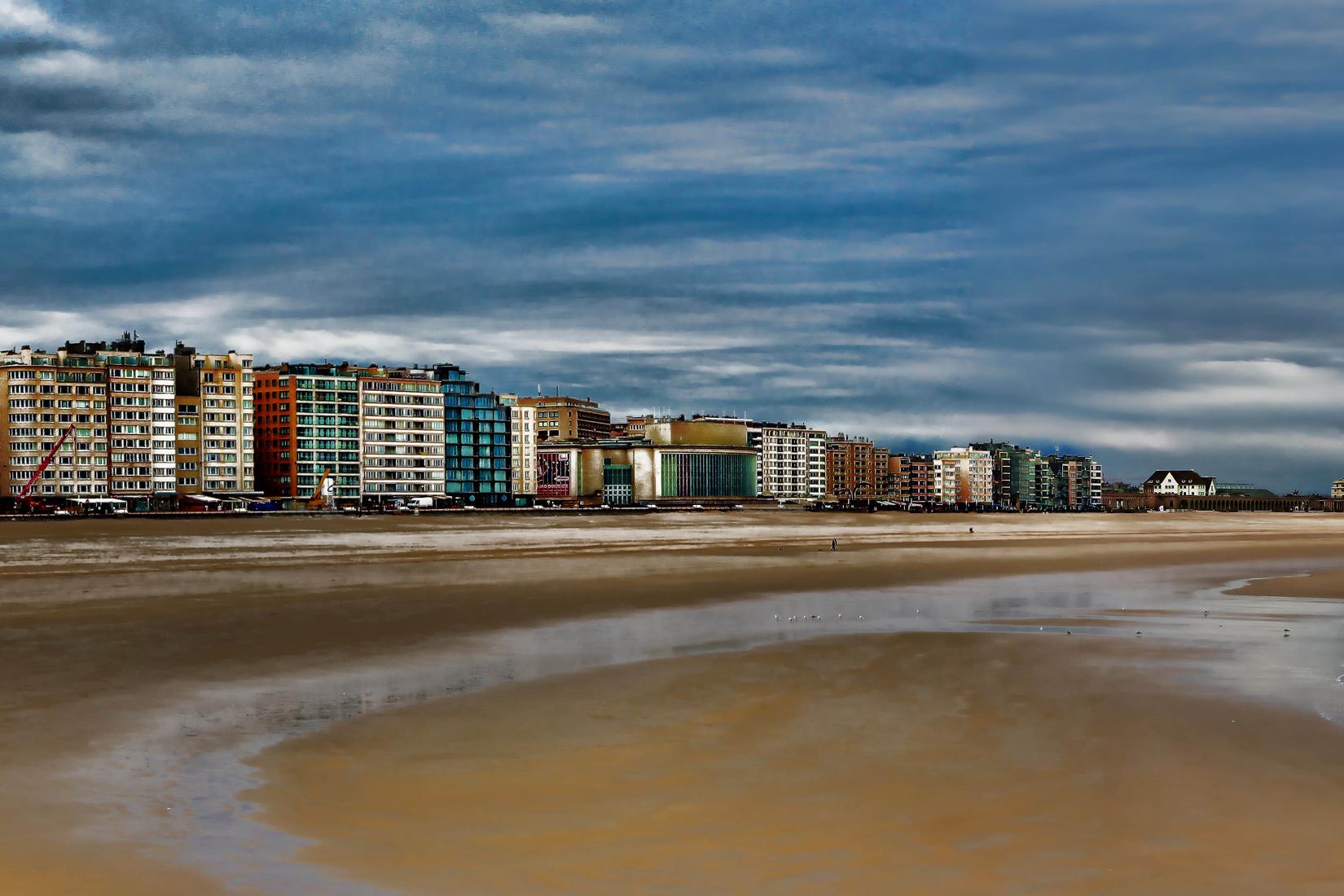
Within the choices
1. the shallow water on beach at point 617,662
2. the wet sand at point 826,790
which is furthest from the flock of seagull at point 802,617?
the wet sand at point 826,790

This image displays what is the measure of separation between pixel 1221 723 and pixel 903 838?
637 centimetres

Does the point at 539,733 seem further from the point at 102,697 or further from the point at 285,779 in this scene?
the point at 102,697

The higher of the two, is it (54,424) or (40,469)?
(54,424)

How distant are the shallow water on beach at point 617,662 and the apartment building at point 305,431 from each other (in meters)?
164

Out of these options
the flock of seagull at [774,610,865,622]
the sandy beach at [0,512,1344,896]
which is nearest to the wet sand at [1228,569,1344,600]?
the sandy beach at [0,512,1344,896]

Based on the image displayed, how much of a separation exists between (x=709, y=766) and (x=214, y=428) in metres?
175

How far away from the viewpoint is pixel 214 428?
176500 millimetres

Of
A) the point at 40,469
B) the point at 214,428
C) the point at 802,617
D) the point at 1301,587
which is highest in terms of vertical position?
the point at 214,428

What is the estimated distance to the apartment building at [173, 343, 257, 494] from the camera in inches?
6845

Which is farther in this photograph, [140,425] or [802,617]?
[140,425]

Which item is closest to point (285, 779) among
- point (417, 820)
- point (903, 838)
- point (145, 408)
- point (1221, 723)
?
point (417, 820)

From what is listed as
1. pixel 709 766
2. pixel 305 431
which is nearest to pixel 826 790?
pixel 709 766

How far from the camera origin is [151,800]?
11227 mm

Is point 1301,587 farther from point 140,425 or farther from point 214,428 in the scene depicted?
point 214,428
